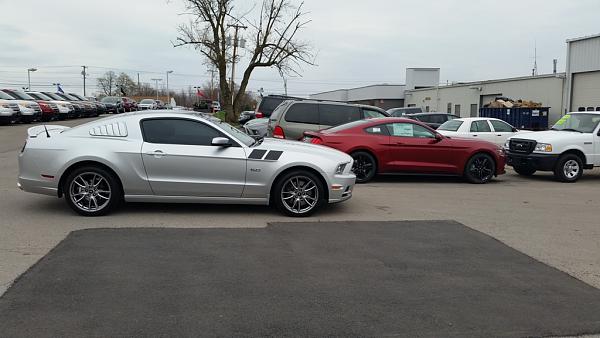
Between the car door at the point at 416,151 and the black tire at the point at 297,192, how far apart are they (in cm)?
427

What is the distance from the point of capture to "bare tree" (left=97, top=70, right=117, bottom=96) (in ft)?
395

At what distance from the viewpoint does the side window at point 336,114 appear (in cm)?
1370

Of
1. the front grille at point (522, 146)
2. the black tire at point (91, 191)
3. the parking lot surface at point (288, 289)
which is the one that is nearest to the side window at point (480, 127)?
the front grille at point (522, 146)

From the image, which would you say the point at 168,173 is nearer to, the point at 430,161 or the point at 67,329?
the point at 67,329

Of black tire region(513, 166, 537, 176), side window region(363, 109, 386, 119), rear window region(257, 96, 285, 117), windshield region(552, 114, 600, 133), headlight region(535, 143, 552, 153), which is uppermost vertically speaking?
rear window region(257, 96, 285, 117)

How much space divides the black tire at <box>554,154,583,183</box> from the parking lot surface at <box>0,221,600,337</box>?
7.37 meters

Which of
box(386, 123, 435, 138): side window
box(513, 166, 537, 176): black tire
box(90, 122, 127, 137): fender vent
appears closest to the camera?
box(90, 122, 127, 137): fender vent

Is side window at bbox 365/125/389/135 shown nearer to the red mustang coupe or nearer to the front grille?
the red mustang coupe

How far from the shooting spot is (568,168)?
42.1 ft

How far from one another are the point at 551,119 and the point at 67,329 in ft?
107

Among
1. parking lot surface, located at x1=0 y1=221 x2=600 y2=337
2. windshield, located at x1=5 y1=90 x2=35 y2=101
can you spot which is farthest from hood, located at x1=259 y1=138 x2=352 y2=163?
windshield, located at x1=5 y1=90 x2=35 y2=101

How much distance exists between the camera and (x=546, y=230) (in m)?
7.28

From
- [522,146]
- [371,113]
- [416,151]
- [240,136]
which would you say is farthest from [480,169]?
[240,136]

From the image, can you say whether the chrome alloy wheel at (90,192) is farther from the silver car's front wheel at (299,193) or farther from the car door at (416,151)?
the car door at (416,151)
